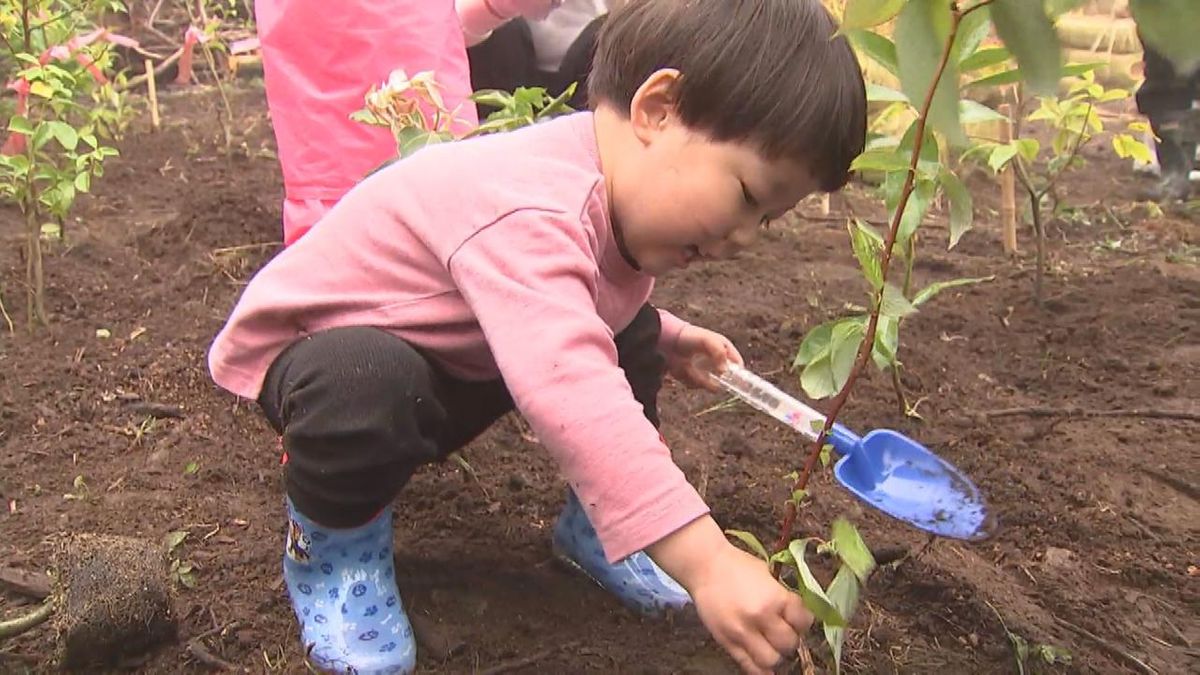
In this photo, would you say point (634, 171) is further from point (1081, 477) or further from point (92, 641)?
point (1081, 477)

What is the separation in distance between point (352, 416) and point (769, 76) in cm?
54

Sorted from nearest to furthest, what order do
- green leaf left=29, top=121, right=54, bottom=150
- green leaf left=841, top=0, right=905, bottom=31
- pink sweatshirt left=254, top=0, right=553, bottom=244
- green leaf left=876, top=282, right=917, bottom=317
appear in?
green leaf left=841, top=0, right=905, bottom=31, green leaf left=876, top=282, right=917, bottom=317, green leaf left=29, top=121, right=54, bottom=150, pink sweatshirt left=254, top=0, right=553, bottom=244

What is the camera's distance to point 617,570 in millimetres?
1429

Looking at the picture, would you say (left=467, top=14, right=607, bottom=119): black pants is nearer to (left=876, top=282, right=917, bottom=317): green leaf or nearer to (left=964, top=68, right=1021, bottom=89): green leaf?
(left=964, top=68, right=1021, bottom=89): green leaf

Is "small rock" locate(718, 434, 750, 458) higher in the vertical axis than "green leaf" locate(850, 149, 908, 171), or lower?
lower

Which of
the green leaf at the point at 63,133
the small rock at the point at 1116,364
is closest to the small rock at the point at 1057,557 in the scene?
the small rock at the point at 1116,364

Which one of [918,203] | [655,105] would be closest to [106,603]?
[655,105]

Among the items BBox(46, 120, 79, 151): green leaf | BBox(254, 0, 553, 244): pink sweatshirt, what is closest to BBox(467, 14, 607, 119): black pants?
BBox(254, 0, 553, 244): pink sweatshirt

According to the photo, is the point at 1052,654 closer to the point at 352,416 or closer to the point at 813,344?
the point at 813,344

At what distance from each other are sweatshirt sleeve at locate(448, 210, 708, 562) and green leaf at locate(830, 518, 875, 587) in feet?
0.38

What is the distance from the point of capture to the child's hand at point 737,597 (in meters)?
0.93

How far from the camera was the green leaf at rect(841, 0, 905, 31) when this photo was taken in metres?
0.71

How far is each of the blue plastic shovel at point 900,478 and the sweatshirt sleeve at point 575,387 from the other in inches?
18.8

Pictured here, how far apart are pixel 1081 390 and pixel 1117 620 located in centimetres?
72
